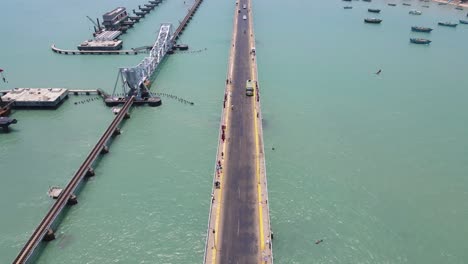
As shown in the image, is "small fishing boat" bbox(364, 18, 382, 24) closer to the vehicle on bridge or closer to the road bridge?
the road bridge

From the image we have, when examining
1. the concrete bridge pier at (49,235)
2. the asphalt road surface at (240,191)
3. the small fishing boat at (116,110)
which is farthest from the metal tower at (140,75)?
the concrete bridge pier at (49,235)

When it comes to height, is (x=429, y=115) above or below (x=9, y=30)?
below

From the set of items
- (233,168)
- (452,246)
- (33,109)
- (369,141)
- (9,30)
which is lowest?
(452,246)

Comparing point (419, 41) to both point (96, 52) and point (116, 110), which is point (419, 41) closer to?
point (116, 110)

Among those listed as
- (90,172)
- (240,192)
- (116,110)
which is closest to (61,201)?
(90,172)

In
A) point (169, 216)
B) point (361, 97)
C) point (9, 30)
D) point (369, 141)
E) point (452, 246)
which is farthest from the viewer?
point (9, 30)

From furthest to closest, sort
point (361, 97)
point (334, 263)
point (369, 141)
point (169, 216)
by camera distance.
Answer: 1. point (361, 97)
2. point (369, 141)
3. point (169, 216)
4. point (334, 263)

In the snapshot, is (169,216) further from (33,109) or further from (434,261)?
(33,109)

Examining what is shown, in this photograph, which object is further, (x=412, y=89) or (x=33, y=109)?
(x=412, y=89)

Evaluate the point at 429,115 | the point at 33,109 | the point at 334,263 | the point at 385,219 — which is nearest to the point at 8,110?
the point at 33,109

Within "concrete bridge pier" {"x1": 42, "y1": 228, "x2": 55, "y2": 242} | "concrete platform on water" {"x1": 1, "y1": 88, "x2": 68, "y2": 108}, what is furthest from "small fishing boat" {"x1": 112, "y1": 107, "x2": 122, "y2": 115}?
"concrete bridge pier" {"x1": 42, "y1": 228, "x2": 55, "y2": 242}
